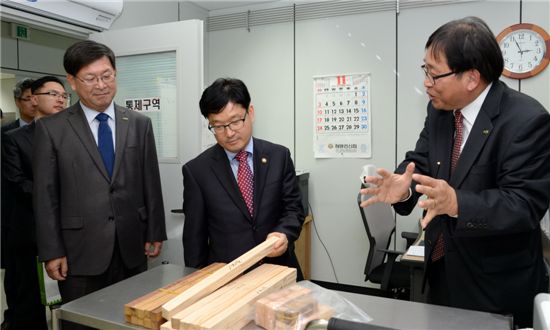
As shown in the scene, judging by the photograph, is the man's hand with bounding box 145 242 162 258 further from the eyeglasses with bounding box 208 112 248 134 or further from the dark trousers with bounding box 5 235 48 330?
the dark trousers with bounding box 5 235 48 330

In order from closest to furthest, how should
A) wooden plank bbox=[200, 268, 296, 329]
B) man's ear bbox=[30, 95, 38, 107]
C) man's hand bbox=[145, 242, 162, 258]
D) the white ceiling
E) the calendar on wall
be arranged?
1. wooden plank bbox=[200, 268, 296, 329]
2. man's hand bbox=[145, 242, 162, 258]
3. man's ear bbox=[30, 95, 38, 107]
4. the calendar on wall
5. the white ceiling

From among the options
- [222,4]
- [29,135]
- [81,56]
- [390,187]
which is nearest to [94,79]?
[81,56]

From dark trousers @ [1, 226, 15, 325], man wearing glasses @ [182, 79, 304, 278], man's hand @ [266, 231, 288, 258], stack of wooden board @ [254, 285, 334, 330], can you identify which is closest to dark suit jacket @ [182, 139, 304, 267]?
man wearing glasses @ [182, 79, 304, 278]

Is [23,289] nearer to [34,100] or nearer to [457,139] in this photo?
[34,100]

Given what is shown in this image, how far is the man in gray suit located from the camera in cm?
190

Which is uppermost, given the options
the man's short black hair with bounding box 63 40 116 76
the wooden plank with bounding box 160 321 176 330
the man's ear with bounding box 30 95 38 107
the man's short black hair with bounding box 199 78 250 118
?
the man's short black hair with bounding box 63 40 116 76

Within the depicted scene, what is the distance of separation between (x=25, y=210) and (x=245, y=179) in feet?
6.20

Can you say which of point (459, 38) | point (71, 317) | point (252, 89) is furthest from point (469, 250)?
point (252, 89)

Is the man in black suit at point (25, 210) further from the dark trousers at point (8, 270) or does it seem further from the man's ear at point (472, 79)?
the man's ear at point (472, 79)

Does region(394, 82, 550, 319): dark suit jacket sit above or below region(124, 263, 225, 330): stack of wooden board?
above

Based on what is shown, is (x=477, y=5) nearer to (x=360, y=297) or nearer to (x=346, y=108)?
(x=346, y=108)

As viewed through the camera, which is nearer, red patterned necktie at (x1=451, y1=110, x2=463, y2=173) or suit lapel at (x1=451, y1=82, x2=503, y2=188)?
suit lapel at (x1=451, y1=82, x2=503, y2=188)

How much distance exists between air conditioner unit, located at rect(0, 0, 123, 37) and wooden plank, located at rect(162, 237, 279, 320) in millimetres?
2056

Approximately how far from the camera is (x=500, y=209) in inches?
47.1
